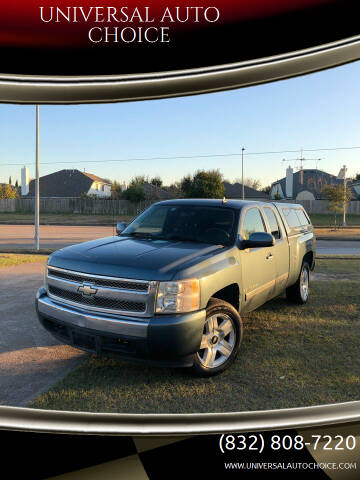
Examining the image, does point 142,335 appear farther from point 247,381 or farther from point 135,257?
point 247,381

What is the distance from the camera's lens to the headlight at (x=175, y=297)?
340 cm

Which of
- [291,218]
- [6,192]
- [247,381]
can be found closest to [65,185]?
[6,192]

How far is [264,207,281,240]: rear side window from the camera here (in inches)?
223

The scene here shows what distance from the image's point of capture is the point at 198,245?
13.8 ft

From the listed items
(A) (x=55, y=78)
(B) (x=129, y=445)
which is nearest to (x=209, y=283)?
(B) (x=129, y=445)

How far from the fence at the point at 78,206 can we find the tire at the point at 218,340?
41.6 metres

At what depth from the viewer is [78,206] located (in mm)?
50688

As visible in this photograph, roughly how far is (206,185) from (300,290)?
34.7m

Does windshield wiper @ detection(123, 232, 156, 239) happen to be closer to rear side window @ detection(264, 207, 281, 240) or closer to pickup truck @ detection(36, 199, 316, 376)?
pickup truck @ detection(36, 199, 316, 376)

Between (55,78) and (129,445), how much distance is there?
3.09 m

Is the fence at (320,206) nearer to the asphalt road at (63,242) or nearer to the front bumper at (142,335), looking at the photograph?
the asphalt road at (63,242)

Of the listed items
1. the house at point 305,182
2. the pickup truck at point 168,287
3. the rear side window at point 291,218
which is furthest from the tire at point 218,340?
the house at point 305,182

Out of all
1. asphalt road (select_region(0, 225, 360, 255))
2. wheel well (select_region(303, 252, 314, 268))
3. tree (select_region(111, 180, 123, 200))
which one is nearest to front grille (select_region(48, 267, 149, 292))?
wheel well (select_region(303, 252, 314, 268))

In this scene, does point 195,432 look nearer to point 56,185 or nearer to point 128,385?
point 128,385
